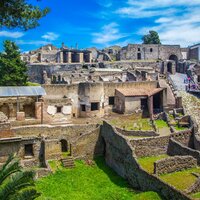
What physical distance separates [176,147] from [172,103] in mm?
12413

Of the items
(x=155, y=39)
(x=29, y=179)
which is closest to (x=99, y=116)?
(x=29, y=179)

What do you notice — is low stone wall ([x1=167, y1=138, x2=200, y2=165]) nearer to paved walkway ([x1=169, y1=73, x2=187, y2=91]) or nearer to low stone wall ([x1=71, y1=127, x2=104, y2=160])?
low stone wall ([x1=71, y1=127, x2=104, y2=160])

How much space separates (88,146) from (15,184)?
1430cm

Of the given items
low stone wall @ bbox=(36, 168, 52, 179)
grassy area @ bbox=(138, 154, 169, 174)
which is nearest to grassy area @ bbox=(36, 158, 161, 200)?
low stone wall @ bbox=(36, 168, 52, 179)

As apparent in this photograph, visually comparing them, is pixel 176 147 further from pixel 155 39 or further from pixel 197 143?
pixel 155 39

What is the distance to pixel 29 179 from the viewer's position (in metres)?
14.3

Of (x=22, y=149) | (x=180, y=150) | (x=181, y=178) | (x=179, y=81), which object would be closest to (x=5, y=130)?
(x=22, y=149)

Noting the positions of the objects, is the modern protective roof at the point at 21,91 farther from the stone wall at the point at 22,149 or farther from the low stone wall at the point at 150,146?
the low stone wall at the point at 150,146

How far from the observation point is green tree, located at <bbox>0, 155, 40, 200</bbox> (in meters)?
12.9

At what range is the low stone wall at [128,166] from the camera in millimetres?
17528

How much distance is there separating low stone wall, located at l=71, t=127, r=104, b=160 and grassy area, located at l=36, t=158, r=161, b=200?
130cm

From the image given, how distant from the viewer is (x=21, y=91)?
1228 inches

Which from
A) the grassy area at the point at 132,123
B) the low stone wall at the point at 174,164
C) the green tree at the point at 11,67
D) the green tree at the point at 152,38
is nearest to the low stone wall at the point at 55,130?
the grassy area at the point at 132,123

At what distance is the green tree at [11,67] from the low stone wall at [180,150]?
22.4m
